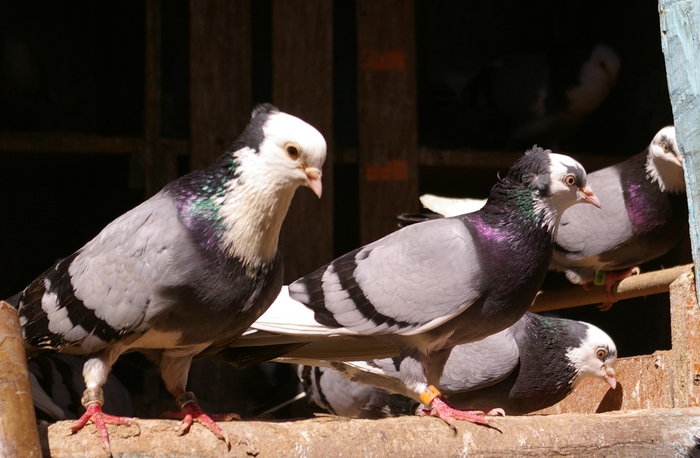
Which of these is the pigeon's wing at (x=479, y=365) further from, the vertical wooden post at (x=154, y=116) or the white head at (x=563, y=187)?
the vertical wooden post at (x=154, y=116)

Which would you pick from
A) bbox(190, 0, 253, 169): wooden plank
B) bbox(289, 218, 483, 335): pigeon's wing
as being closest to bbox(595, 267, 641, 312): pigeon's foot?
bbox(289, 218, 483, 335): pigeon's wing

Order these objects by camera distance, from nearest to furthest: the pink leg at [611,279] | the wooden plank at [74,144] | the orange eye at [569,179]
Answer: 1. the orange eye at [569,179]
2. the wooden plank at [74,144]
3. the pink leg at [611,279]

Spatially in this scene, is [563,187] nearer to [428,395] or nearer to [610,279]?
[428,395]

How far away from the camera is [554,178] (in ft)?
10.2

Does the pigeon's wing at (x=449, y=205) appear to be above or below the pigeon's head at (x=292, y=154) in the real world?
below

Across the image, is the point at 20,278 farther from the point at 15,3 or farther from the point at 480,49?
the point at 480,49

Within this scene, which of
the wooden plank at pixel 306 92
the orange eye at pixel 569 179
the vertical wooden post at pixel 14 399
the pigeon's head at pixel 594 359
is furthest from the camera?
the wooden plank at pixel 306 92

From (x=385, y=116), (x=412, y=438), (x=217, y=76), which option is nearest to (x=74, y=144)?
(x=217, y=76)

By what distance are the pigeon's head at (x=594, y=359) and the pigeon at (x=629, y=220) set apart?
74 cm

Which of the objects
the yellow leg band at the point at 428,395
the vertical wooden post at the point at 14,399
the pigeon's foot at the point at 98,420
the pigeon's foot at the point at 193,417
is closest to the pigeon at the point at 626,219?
the yellow leg band at the point at 428,395

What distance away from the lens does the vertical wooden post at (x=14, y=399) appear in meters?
1.90

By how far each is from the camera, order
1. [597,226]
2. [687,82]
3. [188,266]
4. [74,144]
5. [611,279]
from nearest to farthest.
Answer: [188,266] < [687,82] < [74,144] < [597,226] < [611,279]

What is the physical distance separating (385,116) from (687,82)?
2.16 m

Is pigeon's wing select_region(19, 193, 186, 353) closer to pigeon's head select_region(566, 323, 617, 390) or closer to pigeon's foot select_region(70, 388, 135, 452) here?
pigeon's foot select_region(70, 388, 135, 452)
